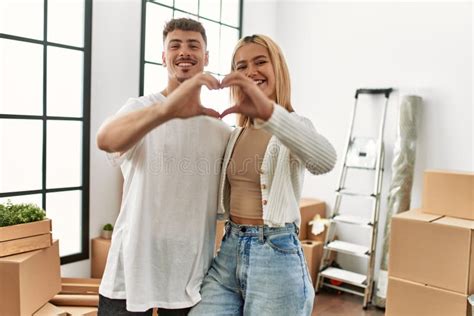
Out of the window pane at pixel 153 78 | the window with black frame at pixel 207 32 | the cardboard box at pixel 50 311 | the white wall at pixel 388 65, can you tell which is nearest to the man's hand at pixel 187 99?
the cardboard box at pixel 50 311

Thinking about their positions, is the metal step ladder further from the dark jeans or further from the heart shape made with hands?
the heart shape made with hands

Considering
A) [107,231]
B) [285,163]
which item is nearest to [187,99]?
[285,163]

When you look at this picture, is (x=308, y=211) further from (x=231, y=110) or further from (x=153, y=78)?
(x=231, y=110)

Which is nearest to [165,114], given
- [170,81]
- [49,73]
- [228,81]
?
[228,81]

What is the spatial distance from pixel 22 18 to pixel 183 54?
6.11 feet

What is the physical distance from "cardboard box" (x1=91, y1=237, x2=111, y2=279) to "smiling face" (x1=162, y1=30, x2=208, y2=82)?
196 centimetres

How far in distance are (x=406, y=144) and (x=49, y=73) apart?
277 centimetres

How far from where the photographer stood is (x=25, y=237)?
2328 mm

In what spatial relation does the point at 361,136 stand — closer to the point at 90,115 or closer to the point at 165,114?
the point at 90,115

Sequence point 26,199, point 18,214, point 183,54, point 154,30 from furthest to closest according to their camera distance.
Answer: point 154,30
point 26,199
point 18,214
point 183,54

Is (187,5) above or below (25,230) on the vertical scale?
above

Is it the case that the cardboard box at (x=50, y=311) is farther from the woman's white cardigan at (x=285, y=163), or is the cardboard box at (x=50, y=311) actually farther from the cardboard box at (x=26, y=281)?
the woman's white cardigan at (x=285, y=163)

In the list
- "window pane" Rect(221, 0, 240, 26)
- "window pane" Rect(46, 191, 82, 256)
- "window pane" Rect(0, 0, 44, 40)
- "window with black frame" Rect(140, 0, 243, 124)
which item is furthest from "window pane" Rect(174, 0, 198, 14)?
"window pane" Rect(46, 191, 82, 256)

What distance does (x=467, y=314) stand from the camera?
2.69 m
